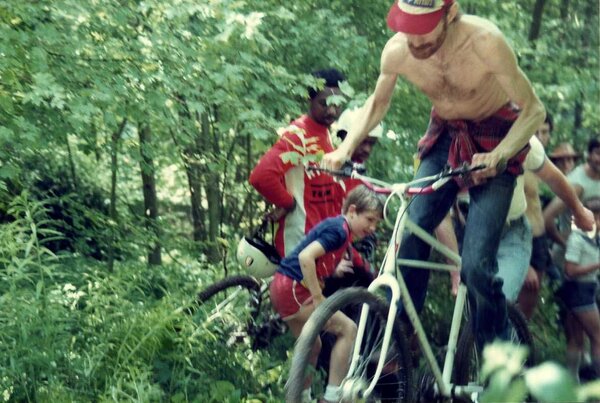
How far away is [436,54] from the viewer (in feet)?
15.6

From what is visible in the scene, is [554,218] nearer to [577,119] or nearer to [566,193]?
[566,193]

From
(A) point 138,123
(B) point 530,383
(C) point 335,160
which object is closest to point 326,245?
(C) point 335,160

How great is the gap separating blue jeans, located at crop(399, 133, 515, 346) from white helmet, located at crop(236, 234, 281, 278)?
1302 mm

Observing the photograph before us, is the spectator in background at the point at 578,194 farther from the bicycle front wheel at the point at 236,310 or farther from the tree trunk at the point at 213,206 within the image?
the tree trunk at the point at 213,206

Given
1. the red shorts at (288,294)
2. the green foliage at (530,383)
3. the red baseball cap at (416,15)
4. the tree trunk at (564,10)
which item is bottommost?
the red shorts at (288,294)

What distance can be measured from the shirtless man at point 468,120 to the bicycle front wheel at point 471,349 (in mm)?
130

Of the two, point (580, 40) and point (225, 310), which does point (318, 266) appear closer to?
point (225, 310)

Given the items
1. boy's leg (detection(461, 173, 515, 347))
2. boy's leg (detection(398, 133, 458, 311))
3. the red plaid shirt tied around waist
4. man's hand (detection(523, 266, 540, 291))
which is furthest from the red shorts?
man's hand (detection(523, 266, 540, 291))

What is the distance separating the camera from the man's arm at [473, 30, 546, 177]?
457 centimetres

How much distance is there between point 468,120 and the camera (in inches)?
195

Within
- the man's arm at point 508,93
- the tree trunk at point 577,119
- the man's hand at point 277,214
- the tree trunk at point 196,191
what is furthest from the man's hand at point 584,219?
the tree trunk at point 577,119

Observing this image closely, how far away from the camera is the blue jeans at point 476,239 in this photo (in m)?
4.83

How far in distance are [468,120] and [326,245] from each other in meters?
0.93

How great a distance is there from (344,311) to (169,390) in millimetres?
1157
